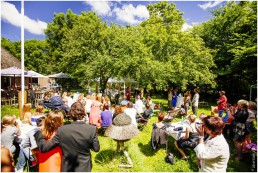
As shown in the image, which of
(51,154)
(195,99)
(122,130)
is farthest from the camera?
(195,99)

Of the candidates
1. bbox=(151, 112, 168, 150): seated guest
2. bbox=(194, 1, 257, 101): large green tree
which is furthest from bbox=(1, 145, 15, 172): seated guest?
bbox=(194, 1, 257, 101): large green tree

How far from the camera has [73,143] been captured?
309 centimetres

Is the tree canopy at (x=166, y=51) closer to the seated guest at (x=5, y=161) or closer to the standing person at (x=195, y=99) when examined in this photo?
the standing person at (x=195, y=99)

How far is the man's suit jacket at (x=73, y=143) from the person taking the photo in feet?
10.1

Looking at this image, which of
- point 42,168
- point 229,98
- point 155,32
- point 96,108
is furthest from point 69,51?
point 229,98

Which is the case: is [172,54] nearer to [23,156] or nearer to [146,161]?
[146,161]

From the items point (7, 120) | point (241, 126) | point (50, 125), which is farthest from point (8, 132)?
A: point (241, 126)

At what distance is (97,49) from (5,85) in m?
13.6

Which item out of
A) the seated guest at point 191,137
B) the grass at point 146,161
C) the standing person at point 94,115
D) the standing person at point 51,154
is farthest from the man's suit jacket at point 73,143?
the standing person at point 94,115

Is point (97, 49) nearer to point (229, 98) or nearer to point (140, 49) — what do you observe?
point (140, 49)

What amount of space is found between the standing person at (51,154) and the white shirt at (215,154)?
2.44m

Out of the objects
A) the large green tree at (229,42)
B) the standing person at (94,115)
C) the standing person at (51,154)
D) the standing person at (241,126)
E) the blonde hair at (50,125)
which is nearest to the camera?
the standing person at (51,154)

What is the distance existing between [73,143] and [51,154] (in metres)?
0.46

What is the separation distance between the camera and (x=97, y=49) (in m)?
17.0
